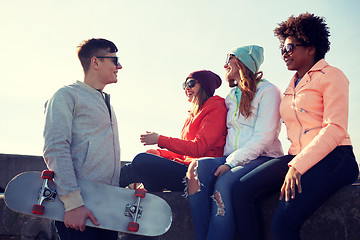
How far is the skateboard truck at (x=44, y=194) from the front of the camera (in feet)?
8.76

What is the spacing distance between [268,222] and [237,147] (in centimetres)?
76

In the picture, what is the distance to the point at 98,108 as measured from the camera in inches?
119

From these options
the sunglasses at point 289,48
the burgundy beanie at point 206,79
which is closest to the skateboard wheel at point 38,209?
the burgundy beanie at point 206,79

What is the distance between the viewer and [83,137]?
2.87 metres

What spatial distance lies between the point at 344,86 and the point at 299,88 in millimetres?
383

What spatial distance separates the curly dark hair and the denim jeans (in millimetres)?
1131

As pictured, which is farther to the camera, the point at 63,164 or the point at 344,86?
the point at 344,86

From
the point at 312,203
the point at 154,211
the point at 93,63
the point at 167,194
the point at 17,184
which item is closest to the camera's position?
the point at 312,203

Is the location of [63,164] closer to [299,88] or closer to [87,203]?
[87,203]

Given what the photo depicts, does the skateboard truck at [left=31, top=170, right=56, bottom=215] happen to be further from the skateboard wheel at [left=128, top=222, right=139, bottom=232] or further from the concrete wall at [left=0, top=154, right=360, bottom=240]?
the concrete wall at [left=0, top=154, right=360, bottom=240]

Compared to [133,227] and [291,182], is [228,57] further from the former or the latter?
[133,227]

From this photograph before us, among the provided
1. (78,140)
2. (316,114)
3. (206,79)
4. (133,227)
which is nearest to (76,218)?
(133,227)

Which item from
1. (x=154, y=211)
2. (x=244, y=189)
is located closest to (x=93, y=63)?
(x=154, y=211)

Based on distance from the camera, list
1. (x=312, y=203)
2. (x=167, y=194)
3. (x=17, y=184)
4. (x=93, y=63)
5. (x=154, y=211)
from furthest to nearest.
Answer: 1. (x=167, y=194)
2. (x=93, y=63)
3. (x=154, y=211)
4. (x=17, y=184)
5. (x=312, y=203)
